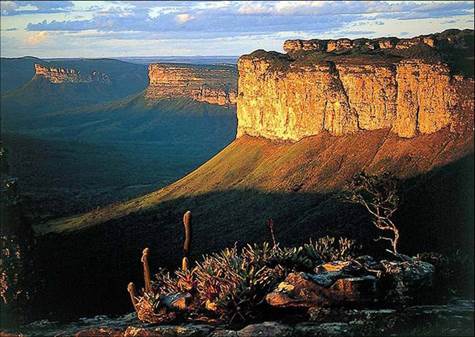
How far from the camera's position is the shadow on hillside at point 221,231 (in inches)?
1725

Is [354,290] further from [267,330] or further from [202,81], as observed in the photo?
[202,81]

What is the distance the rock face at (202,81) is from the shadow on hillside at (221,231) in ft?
358

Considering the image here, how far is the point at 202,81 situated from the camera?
619 ft

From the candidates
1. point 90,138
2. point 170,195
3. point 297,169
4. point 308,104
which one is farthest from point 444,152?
point 90,138

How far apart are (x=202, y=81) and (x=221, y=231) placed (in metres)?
131

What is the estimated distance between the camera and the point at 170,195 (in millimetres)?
80812

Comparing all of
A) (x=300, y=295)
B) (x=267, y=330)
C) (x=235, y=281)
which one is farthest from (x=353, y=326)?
(x=235, y=281)

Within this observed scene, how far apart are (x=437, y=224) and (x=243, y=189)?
2988 centimetres

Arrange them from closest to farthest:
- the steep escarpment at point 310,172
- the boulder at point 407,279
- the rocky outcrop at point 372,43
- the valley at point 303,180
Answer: the boulder at point 407,279 < the valley at point 303,180 < the steep escarpment at point 310,172 < the rocky outcrop at point 372,43

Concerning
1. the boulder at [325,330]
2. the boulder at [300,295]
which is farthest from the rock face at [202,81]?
the boulder at [325,330]

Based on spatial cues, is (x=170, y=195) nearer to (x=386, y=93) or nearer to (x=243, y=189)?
(x=243, y=189)

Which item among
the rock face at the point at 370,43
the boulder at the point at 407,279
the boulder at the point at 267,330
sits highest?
the rock face at the point at 370,43

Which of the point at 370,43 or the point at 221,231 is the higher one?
the point at 370,43

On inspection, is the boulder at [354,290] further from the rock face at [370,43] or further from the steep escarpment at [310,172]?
the rock face at [370,43]
